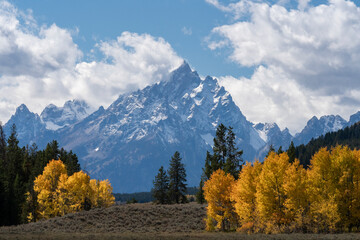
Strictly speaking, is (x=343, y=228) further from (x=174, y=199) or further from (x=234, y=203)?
(x=174, y=199)

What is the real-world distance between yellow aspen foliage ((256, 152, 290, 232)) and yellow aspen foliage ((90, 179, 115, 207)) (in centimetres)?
4813

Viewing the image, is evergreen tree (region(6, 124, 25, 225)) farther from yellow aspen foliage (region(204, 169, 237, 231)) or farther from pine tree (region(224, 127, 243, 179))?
pine tree (region(224, 127, 243, 179))

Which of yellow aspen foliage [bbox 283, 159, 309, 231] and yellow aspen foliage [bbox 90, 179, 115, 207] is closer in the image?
yellow aspen foliage [bbox 283, 159, 309, 231]

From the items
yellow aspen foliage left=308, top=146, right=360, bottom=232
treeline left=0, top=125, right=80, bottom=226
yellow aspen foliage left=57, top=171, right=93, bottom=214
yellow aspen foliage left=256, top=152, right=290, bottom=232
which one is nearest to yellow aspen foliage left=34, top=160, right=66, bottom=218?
yellow aspen foliage left=57, top=171, right=93, bottom=214

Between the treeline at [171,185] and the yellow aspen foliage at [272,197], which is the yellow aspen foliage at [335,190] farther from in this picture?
the treeline at [171,185]

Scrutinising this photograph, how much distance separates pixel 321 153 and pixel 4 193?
63.0 m

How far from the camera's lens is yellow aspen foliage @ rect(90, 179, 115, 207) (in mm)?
91350

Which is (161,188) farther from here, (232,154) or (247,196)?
(247,196)

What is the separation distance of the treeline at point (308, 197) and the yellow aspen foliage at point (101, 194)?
44.7 m

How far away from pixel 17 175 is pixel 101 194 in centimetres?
2075

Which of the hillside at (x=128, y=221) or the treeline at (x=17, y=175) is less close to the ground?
Answer: the treeline at (x=17, y=175)

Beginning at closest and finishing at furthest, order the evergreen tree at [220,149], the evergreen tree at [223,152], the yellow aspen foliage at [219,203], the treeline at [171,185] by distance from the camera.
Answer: the yellow aspen foliage at [219,203] → the evergreen tree at [223,152] → the evergreen tree at [220,149] → the treeline at [171,185]

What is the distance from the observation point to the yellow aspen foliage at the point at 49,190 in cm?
8319

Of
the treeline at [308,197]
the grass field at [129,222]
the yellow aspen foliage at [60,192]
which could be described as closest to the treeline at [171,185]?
the yellow aspen foliage at [60,192]
